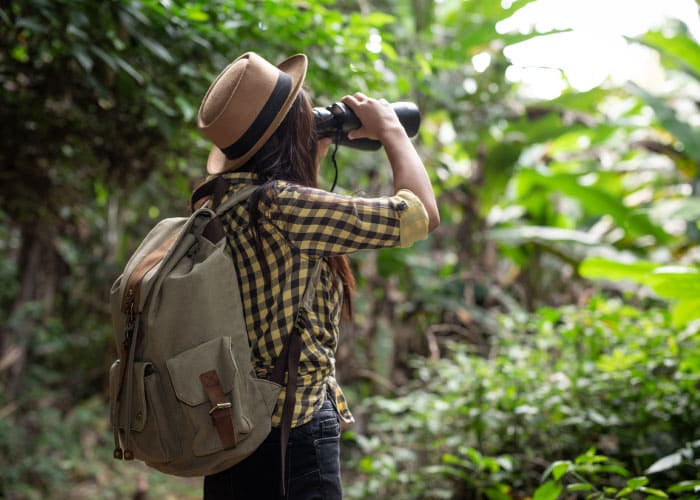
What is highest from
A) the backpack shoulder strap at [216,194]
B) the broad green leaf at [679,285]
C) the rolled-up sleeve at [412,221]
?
the backpack shoulder strap at [216,194]

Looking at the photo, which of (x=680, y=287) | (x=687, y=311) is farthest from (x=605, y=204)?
(x=680, y=287)

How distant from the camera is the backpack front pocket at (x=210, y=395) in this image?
1218 millimetres

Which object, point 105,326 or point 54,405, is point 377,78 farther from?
point 54,405

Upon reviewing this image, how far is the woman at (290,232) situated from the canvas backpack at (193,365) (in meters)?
0.04

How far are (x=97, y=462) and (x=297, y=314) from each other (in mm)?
4386

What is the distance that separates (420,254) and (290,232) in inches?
148

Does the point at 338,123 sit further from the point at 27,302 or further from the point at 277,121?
the point at 27,302

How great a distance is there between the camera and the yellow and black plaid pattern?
1.23 metres

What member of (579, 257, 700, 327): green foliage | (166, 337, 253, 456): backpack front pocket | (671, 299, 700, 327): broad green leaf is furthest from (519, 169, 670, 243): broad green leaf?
(166, 337, 253, 456): backpack front pocket

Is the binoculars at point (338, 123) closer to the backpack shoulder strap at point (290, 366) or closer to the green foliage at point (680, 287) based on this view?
the backpack shoulder strap at point (290, 366)

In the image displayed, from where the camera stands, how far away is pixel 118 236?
4566 mm

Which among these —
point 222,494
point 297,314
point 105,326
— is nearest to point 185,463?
point 222,494

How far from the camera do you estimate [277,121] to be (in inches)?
52.1

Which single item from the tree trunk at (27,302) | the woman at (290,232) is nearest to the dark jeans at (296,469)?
the woman at (290,232)
